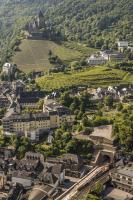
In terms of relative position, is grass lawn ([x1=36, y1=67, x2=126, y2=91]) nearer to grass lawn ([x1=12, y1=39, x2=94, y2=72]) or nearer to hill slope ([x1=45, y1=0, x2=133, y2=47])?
grass lawn ([x1=12, y1=39, x2=94, y2=72])

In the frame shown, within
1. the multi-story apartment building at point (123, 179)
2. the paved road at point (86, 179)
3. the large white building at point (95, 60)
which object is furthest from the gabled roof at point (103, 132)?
the large white building at point (95, 60)

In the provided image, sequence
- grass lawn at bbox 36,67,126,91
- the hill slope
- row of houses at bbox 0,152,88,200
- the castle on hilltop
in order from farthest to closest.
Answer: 1. the hill slope
2. the castle on hilltop
3. grass lawn at bbox 36,67,126,91
4. row of houses at bbox 0,152,88,200

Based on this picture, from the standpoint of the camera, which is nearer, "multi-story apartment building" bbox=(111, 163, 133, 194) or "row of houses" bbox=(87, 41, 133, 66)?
"multi-story apartment building" bbox=(111, 163, 133, 194)

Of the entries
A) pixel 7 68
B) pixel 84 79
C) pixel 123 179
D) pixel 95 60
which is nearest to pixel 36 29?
pixel 95 60

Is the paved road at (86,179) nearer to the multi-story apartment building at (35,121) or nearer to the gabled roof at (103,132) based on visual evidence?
the gabled roof at (103,132)

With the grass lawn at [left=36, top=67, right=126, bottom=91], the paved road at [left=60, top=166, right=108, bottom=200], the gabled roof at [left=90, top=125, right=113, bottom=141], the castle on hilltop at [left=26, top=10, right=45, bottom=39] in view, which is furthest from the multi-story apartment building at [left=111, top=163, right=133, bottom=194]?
the castle on hilltop at [left=26, top=10, right=45, bottom=39]
